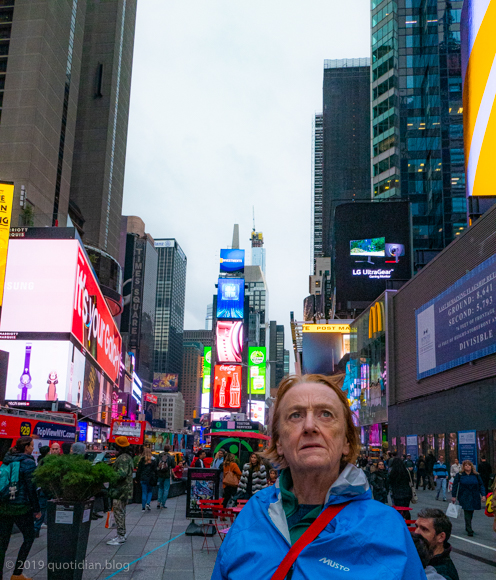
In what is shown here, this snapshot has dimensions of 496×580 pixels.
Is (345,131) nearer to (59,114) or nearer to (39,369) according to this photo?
(59,114)

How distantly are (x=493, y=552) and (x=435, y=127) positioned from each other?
57.6 meters

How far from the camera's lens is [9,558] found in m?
9.36

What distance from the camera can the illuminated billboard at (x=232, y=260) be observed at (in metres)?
89.7

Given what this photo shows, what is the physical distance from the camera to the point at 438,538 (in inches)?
189

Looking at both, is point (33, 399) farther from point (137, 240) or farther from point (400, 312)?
point (137, 240)

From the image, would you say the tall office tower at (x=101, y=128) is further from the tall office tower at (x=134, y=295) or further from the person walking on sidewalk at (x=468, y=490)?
the person walking on sidewalk at (x=468, y=490)

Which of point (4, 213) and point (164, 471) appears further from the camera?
point (4, 213)

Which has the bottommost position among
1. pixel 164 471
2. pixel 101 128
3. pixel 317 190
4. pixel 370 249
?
pixel 164 471

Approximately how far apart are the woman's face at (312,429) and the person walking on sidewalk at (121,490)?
30.8ft

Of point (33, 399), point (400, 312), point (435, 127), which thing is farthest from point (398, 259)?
point (33, 399)

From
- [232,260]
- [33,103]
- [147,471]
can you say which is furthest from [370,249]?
[232,260]

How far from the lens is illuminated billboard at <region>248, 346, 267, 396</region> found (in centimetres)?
10100

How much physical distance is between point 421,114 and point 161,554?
6511cm

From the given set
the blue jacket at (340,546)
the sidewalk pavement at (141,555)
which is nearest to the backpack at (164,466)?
the sidewalk pavement at (141,555)
